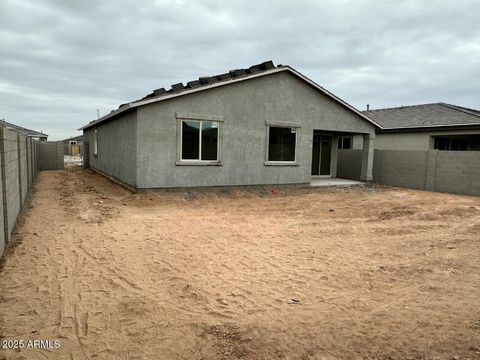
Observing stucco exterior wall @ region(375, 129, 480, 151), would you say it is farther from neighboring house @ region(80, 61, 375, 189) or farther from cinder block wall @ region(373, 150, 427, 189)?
neighboring house @ region(80, 61, 375, 189)

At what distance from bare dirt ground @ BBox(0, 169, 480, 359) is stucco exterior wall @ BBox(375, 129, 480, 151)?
11.3 m

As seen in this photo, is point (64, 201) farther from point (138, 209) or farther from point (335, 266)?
point (335, 266)

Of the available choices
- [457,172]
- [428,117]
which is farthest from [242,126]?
[428,117]

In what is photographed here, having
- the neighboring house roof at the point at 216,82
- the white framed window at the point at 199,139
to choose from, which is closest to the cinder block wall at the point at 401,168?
the neighboring house roof at the point at 216,82

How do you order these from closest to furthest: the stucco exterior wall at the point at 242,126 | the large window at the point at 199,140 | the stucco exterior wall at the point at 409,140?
the stucco exterior wall at the point at 242,126 < the large window at the point at 199,140 < the stucco exterior wall at the point at 409,140

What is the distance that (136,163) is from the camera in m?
11.8

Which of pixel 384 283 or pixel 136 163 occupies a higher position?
pixel 136 163

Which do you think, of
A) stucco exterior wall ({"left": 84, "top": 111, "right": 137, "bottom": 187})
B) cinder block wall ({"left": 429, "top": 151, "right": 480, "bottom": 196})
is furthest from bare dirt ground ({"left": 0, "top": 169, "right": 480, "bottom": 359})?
cinder block wall ({"left": 429, "top": 151, "right": 480, "bottom": 196})

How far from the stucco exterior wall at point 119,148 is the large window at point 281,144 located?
5.33m

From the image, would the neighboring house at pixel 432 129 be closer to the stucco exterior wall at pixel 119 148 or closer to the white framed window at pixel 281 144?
the white framed window at pixel 281 144

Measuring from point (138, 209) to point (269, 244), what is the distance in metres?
4.75

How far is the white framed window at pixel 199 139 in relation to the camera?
1228cm

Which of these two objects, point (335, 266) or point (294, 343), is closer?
point (294, 343)

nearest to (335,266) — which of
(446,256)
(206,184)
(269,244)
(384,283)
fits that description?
(384,283)
